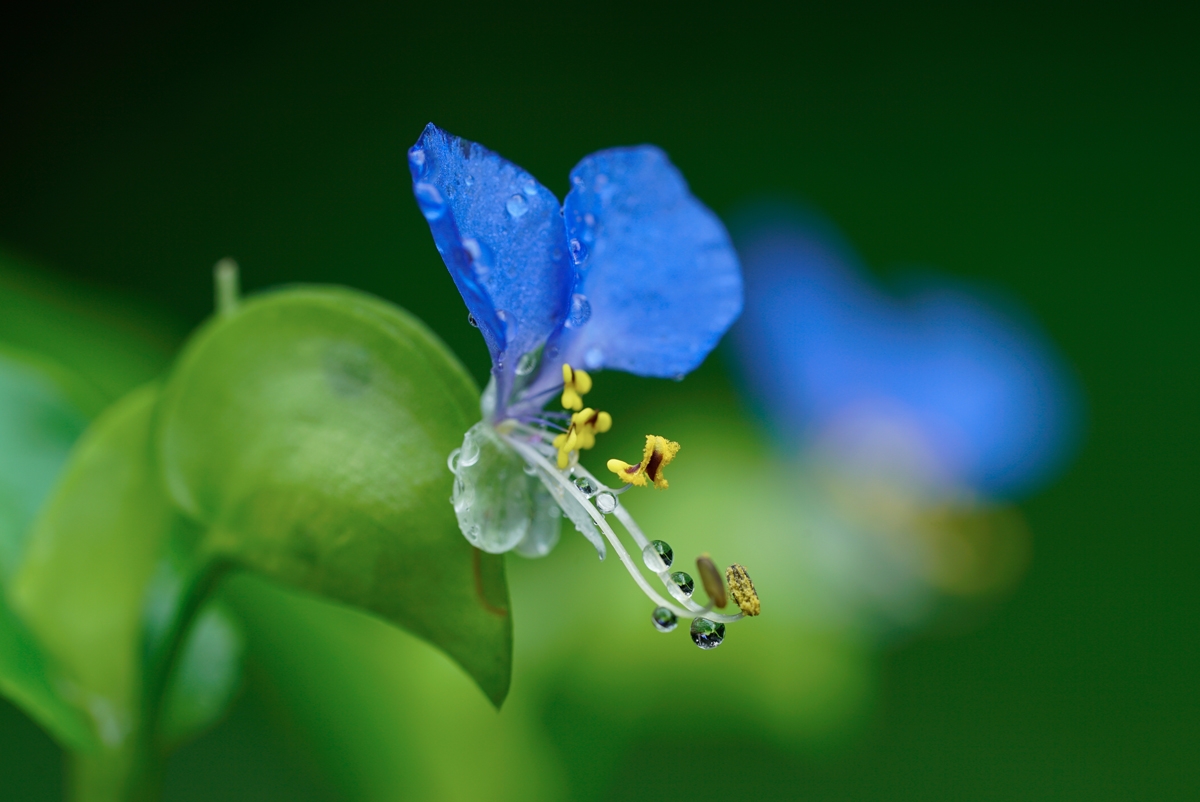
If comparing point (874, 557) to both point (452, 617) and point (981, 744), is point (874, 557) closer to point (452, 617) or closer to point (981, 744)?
point (981, 744)

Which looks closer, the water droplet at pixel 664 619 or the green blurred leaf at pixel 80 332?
the water droplet at pixel 664 619

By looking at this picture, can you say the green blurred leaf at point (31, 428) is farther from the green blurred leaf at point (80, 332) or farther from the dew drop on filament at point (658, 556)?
the dew drop on filament at point (658, 556)

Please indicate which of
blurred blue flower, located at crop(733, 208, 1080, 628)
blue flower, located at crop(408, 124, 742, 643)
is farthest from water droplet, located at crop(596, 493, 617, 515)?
blurred blue flower, located at crop(733, 208, 1080, 628)

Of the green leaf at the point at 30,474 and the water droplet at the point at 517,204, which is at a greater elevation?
the water droplet at the point at 517,204

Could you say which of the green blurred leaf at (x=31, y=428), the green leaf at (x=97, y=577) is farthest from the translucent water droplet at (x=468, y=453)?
the green blurred leaf at (x=31, y=428)

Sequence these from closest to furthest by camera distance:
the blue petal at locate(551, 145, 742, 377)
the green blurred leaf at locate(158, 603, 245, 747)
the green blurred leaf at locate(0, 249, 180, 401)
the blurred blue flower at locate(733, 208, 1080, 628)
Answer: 1. the blue petal at locate(551, 145, 742, 377)
2. the green blurred leaf at locate(158, 603, 245, 747)
3. the green blurred leaf at locate(0, 249, 180, 401)
4. the blurred blue flower at locate(733, 208, 1080, 628)

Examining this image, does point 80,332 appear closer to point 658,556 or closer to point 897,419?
point 658,556

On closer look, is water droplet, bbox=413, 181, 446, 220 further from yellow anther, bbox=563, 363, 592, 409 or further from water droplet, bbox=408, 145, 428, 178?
yellow anther, bbox=563, 363, 592, 409
